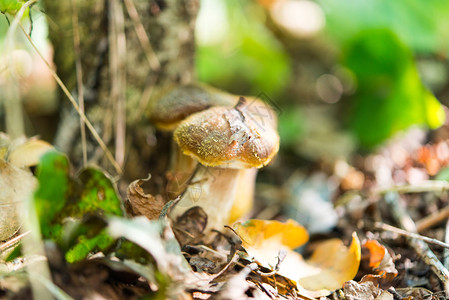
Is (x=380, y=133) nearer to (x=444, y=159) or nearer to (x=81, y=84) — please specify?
(x=444, y=159)

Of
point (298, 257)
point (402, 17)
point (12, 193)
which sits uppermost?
point (402, 17)

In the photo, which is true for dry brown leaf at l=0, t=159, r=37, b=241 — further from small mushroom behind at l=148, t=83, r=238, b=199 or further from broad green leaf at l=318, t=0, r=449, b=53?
broad green leaf at l=318, t=0, r=449, b=53

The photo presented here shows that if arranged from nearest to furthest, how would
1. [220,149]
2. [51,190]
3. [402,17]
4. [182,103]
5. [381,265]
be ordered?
[51,190], [220,149], [381,265], [182,103], [402,17]

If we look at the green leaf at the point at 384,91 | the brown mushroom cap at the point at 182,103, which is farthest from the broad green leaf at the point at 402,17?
the brown mushroom cap at the point at 182,103

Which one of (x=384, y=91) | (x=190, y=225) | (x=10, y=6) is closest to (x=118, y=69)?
(x=10, y=6)

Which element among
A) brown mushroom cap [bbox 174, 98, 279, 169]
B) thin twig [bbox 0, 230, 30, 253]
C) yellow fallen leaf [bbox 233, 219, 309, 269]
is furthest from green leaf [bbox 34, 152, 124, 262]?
yellow fallen leaf [bbox 233, 219, 309, 269]

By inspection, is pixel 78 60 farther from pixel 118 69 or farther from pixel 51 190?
pixel 51 190

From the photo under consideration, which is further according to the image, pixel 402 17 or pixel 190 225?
pixel 402 17

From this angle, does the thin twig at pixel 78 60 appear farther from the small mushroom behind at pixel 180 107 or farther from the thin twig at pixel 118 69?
the small mushroom behind at pixel 180 107

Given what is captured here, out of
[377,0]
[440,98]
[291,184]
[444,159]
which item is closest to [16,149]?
[291,184]
